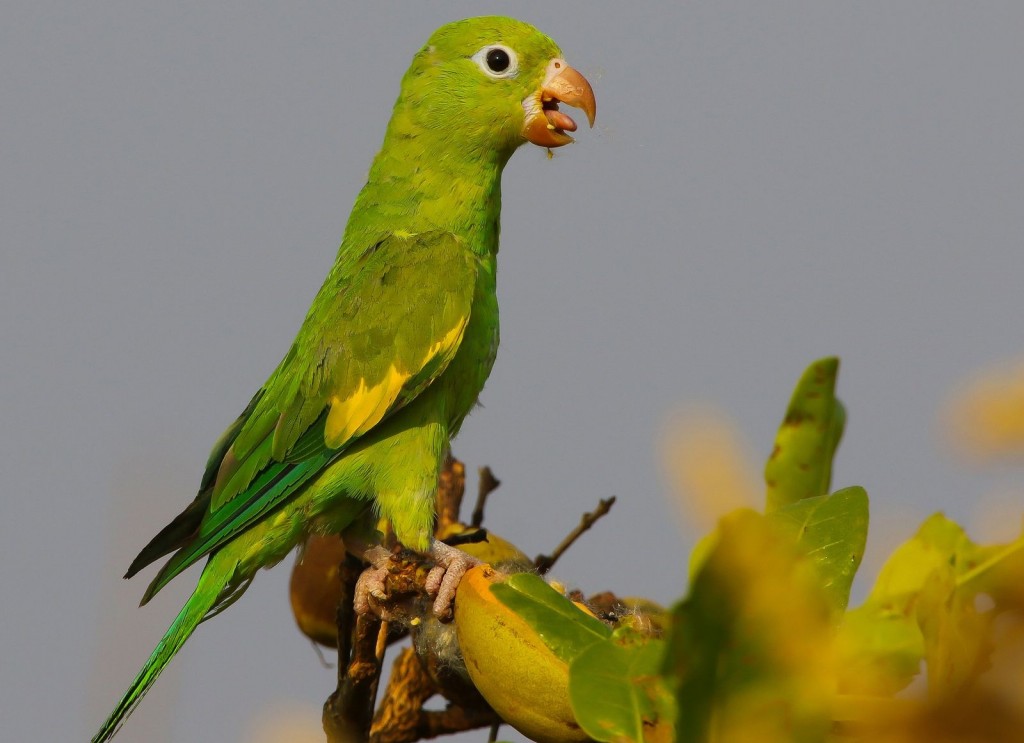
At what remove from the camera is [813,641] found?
0.44 metres

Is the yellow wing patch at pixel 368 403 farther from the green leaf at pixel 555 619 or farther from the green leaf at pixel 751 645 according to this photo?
the green leaf at pixel 751 645

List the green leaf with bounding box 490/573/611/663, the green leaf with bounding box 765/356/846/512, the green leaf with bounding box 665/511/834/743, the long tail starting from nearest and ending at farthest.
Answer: the green leaf with bounding box 665/511/834/743 < the green leaf with bounding box 490/573/611/663 < the green leaf with bounding box 765/356/846/512 < the long tail

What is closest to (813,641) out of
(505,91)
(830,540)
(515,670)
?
(830,540)

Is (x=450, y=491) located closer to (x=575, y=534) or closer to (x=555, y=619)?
(x=575, y=534)

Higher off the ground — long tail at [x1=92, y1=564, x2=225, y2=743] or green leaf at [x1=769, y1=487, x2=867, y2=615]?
long tail at [x1=92, y1=564, x2=225, y2=743]

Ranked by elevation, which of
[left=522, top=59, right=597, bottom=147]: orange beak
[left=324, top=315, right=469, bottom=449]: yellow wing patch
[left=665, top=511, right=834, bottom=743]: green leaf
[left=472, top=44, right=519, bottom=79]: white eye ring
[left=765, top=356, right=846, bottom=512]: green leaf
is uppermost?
[left=472, top=44, right=519, bottom=79]: white eye ring

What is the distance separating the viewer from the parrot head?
3.21 metres

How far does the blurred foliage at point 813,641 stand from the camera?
1.37 ft

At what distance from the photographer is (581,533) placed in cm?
231

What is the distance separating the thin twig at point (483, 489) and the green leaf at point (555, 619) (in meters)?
1.66

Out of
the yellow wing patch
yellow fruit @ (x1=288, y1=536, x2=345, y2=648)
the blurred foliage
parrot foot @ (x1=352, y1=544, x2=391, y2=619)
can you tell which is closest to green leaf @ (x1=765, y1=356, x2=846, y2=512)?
the blurred foliage

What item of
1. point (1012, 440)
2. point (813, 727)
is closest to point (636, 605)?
point (813, 727)

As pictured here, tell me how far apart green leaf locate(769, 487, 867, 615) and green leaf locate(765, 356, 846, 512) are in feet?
0.95

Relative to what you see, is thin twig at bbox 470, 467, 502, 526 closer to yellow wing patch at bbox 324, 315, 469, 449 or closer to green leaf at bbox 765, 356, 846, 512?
yellow wing patch at bbox 324, 315, 469, 449
